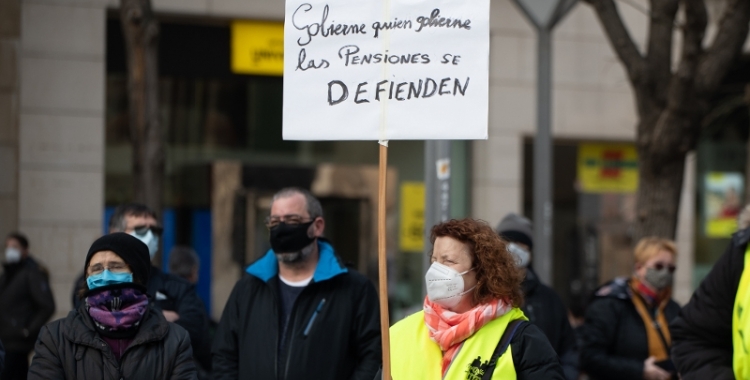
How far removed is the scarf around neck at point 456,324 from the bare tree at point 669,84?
4.71 meters

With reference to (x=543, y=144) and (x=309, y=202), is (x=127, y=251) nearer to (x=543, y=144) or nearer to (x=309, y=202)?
(x=309, y=202)

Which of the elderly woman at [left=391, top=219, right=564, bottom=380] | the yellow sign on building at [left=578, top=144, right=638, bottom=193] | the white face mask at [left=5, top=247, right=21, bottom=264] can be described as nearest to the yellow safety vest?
the elderly woman at [left=391, top=219, right=564, bottom=380]

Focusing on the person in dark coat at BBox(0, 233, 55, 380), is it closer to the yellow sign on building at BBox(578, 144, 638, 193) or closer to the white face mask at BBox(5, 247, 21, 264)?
the white face mask at BBox(5, 247, 21, 264)

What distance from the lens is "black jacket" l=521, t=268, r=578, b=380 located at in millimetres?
6297

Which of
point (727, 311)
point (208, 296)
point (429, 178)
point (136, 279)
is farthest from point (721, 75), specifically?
point (208, 296)

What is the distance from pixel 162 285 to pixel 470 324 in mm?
2445

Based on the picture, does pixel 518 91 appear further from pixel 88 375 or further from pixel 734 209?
pixel 88 375

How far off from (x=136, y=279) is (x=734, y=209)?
11753 millimetres

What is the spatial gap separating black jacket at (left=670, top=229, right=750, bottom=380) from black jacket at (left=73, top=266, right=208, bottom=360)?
2686mm

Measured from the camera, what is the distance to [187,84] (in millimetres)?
12516

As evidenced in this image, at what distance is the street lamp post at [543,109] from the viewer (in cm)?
860

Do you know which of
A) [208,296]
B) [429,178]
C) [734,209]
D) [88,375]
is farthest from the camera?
[734,209]

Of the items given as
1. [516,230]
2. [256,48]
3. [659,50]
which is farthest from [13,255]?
[659,50]

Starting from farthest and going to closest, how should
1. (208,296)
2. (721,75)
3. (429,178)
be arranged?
(208,296)
(721,75)
(429,178)
